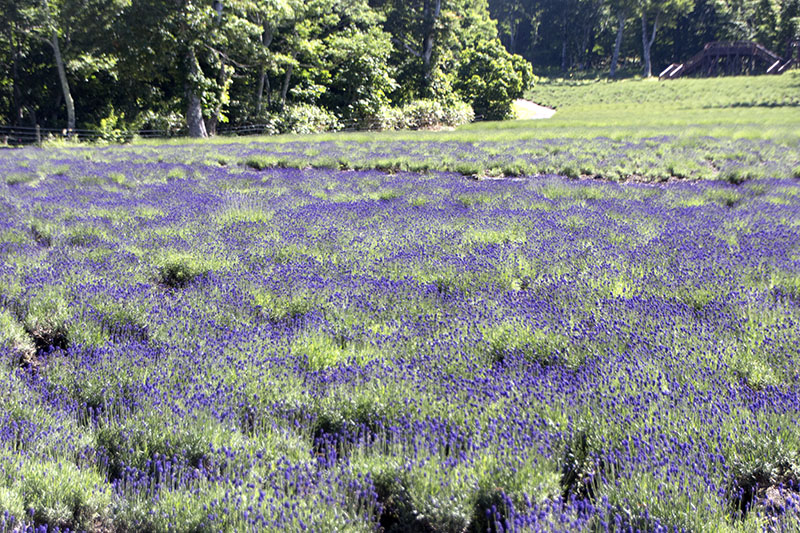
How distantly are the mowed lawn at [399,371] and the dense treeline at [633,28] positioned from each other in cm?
7933

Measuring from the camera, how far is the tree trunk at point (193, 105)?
2686 centimetres

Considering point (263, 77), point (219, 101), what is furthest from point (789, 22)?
point (219, 101)

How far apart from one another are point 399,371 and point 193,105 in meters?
28.1

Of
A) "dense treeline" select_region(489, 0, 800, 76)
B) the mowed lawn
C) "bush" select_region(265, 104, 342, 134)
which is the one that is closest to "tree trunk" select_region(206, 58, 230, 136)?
"bush" select_region(265, 104, 342, 134)

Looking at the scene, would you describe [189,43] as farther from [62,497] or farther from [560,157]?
[62,497]

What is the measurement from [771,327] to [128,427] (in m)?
4.29

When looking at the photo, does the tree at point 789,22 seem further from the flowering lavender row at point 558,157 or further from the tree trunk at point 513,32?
the flowering lavender row at point 558,157

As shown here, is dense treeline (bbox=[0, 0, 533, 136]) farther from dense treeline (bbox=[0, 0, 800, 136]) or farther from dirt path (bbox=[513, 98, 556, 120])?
dirt path (bbox=[513, 98, 556, 120])

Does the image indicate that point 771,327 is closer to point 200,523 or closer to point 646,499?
point 646,499

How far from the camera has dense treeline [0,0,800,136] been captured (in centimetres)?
2605

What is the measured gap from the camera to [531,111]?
5388 cm

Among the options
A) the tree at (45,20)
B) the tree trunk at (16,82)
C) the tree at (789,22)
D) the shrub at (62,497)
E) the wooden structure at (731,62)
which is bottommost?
the shrub at (62,497)

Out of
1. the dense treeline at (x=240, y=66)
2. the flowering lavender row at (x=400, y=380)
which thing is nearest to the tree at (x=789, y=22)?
the dense treeline at (x=240, y=66)

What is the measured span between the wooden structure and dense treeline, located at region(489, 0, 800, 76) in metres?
3.69
